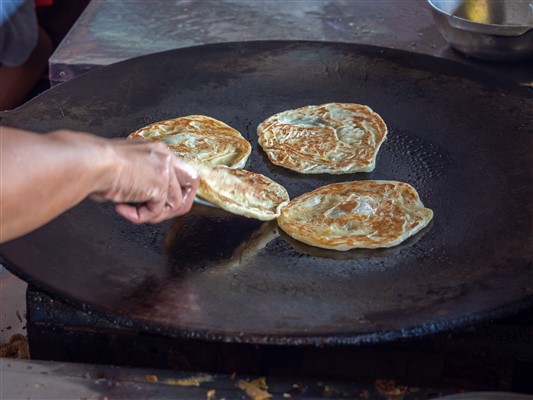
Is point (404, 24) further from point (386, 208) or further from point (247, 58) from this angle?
point (386, 208)

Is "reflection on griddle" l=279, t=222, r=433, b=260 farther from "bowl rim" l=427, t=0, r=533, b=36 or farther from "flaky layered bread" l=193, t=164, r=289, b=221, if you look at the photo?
"bowl rim" l=427, t=0, r=533, b=36

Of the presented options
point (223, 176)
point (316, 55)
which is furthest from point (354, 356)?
point (316, 55)

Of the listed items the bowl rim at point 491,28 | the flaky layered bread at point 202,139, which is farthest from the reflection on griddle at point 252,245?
the bowl rim at point 491,28

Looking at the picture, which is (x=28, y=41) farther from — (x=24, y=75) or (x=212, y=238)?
(x=212, y=238)

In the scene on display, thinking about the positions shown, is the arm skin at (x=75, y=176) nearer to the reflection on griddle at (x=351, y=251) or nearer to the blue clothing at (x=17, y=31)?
the reflection on griddle at (x=351, y=251)

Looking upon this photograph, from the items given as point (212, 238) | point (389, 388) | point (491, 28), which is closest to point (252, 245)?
point (212, 238)

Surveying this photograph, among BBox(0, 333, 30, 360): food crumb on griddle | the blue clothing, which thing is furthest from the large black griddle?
the blue clothing
